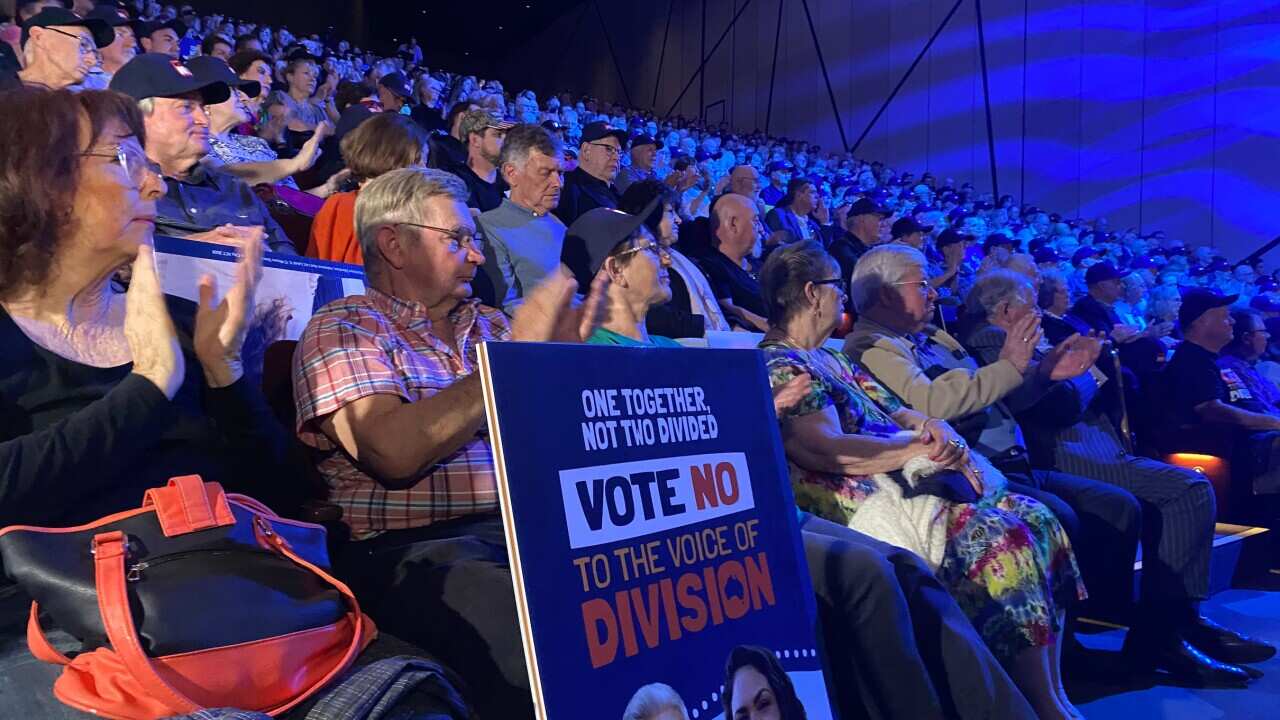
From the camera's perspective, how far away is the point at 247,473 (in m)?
1.62

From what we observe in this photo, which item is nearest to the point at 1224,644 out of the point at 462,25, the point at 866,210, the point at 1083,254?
the point at 866,210

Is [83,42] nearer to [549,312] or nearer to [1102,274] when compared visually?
[549,312]

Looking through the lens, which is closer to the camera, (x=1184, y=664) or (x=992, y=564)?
(x=992, y=564)

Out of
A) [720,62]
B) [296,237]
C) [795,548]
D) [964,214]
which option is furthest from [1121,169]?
[795,548]

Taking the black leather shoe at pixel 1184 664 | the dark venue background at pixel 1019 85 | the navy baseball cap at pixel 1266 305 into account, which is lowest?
the black leather shoe at pixel 1184 664

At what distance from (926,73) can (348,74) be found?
9.69 m

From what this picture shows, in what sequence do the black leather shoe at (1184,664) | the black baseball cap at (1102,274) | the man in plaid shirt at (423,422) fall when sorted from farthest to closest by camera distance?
the black baseball cap at (1102,274) < the black leather shoe at (1184,664) < the man in plaid shirt at (423,422)

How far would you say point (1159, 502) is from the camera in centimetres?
382

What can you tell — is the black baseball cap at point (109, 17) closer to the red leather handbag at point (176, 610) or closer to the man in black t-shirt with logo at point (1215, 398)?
the red leather handbag at point (176, 610)

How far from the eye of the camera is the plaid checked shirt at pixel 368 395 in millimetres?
1737

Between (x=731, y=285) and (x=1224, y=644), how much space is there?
A: 7.93ft

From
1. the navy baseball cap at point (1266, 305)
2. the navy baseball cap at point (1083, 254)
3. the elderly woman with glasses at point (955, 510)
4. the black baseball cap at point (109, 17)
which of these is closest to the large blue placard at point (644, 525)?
the elderly woman with glasses at point (955, 510)

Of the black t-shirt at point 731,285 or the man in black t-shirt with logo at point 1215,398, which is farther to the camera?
the black t-shirt at point 731,285

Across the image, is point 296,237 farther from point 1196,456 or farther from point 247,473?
point 1196,456
